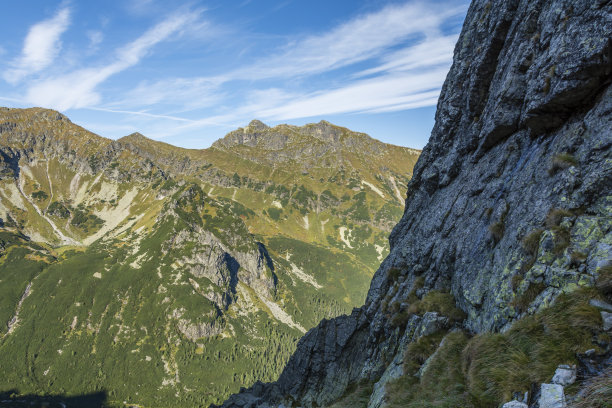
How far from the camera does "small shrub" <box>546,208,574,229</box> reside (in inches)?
591

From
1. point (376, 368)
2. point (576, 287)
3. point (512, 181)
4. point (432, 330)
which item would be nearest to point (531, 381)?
point (576, 287)

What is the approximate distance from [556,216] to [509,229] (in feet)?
14.8

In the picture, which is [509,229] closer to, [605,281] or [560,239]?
[560,239]

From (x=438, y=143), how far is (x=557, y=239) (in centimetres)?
2812

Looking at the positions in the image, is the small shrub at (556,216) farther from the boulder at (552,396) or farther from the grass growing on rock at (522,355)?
the boulder at (552,396)

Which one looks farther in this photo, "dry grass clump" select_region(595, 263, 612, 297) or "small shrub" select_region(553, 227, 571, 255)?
"small shrub" select_region(553, 227, 571, 255)

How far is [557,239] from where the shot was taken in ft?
47.3

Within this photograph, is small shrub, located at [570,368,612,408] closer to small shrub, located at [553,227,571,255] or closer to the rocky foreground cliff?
the rocky foreground cliff

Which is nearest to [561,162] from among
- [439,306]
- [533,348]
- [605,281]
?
[605,281]

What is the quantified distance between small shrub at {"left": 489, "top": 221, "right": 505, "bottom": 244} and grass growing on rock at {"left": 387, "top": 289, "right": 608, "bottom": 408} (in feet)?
30.8

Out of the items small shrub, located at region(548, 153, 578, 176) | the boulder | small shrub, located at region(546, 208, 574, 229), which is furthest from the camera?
small shrub, located at region(548, 153, 578, 176)

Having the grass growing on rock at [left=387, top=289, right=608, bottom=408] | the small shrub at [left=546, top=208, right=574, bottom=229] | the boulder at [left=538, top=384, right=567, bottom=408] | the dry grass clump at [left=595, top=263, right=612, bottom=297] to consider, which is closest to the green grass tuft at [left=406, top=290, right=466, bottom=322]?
the grass growing on rock at [left=387, top=289, right=608, bottom=408]

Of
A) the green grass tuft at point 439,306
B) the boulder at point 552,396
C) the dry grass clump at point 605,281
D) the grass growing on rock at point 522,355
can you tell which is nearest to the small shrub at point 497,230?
the green grass tuft at point 439,306

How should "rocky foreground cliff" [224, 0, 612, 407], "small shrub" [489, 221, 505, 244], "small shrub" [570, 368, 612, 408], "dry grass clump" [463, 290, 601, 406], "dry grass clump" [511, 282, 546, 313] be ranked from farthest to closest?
"small shrub" [489, 221, 505, 244]
"dry grass clump" [511, 282, 546, 313]
"rocky foreground cliff" [224, 0, 612, 407]
"dry grass clump" [463, 290, 601, 406]
"small shrub" [570, 368, 612, 408]
